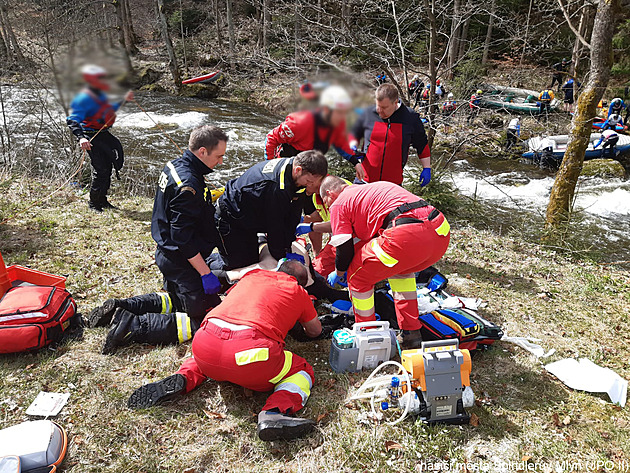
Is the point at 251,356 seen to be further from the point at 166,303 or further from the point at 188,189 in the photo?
the point at 166,303

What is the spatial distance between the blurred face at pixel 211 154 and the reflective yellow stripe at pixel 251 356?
1.62 m

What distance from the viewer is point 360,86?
67.8 inches

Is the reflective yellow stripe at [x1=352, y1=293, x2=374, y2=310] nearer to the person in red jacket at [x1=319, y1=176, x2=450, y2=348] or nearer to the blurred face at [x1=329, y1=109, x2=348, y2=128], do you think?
the person in red jacket at [x1=319, y1=176, x2=450, y2=348]

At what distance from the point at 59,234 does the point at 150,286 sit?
2145mm

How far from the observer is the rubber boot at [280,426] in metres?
2.71

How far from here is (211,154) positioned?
11.6 feet

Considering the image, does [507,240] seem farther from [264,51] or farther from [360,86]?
[360,86]

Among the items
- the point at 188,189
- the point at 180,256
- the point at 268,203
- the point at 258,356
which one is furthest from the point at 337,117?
the point at 180,256

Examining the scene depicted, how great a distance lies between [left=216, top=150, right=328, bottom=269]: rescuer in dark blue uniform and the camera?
146 inches

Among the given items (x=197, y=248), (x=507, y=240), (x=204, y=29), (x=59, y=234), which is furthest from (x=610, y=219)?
(x=204, y=29)

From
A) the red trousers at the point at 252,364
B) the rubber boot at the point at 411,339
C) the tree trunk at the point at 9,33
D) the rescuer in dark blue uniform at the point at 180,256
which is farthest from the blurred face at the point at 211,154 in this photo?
the tree trunk at the point at 9,33

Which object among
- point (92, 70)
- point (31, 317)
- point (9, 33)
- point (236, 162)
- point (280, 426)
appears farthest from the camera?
point (236, 162)

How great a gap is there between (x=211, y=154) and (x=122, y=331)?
166 cm

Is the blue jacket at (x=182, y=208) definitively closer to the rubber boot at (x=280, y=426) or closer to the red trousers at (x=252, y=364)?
the red trousers at (x=252, y=364)
